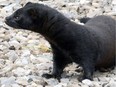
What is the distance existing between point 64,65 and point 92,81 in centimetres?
46

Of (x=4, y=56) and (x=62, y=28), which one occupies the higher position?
(x=62, y=28)

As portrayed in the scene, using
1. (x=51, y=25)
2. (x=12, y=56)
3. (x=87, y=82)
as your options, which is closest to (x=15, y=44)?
(x=12, y=56)

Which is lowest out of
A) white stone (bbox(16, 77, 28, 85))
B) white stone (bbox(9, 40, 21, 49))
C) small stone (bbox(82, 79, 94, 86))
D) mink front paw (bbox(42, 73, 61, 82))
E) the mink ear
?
white stone (bbox(9, 40, 21, 49))

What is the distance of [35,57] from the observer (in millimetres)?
6523

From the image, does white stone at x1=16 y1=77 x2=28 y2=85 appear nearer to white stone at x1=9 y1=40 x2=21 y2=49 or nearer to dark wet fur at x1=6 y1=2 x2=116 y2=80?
dark wet fur at x1=6 y1=2 x2=116 y2=80

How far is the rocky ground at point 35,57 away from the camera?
5.77 metres

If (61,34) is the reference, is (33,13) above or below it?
above

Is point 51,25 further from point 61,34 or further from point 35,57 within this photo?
point 35,57

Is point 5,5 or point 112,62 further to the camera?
point 5,5

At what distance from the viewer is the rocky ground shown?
5.77 m

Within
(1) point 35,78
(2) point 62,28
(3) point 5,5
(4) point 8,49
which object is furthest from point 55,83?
(3) point 5,5

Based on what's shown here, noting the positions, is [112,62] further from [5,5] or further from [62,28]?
[5,5]

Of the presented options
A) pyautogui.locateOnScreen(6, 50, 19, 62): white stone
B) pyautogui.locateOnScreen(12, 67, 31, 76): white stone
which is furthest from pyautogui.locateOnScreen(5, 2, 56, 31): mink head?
pyautogui.locateOnScreen(6, 50, 19, 62): white stone

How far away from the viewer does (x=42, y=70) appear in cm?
624
